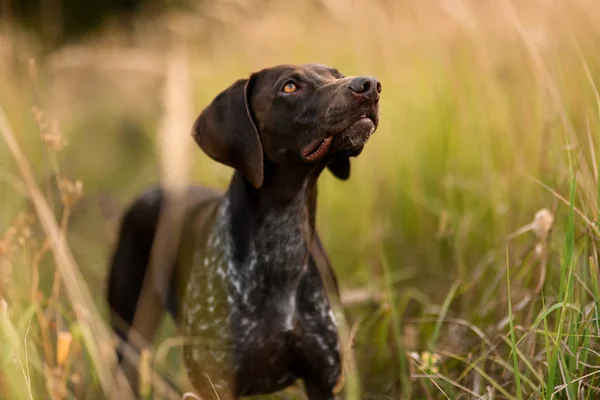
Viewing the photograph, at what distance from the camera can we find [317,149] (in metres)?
3.25

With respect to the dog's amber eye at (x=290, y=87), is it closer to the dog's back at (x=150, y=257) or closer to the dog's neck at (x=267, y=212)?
the dog's neck at (x=267, y=212)

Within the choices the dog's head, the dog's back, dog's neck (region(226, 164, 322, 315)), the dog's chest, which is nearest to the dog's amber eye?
the dog's head

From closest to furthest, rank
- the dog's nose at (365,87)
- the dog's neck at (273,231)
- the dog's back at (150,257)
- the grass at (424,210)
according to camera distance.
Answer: the grass at (424,210) < the dog's nose at (365,87) < the dog's neck at (273,231) < the dog's back at (150,257)

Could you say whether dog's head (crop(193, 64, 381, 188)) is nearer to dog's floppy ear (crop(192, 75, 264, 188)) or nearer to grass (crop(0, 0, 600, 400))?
dog's floppy ear (crop(192, 75, 264, 188))

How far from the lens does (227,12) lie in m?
6.91

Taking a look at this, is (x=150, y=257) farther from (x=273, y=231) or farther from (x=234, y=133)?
(x=234, y=133)

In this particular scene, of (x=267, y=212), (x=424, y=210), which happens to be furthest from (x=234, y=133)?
(x=424, y=210)

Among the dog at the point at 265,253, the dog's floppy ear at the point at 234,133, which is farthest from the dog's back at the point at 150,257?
the dog's floppy ear at the point at 234,133

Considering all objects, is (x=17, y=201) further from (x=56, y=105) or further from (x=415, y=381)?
(x=56, y=105)

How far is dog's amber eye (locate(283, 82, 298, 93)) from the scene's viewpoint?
3.37 m

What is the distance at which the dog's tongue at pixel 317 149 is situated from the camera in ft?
10.5

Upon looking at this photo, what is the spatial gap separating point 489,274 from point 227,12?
3.58 metres

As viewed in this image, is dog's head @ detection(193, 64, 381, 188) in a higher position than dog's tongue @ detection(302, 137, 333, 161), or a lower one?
higher

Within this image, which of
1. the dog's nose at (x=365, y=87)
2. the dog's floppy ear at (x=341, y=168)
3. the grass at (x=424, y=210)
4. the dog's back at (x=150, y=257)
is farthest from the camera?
the dog's back at (x=150, y=257)
